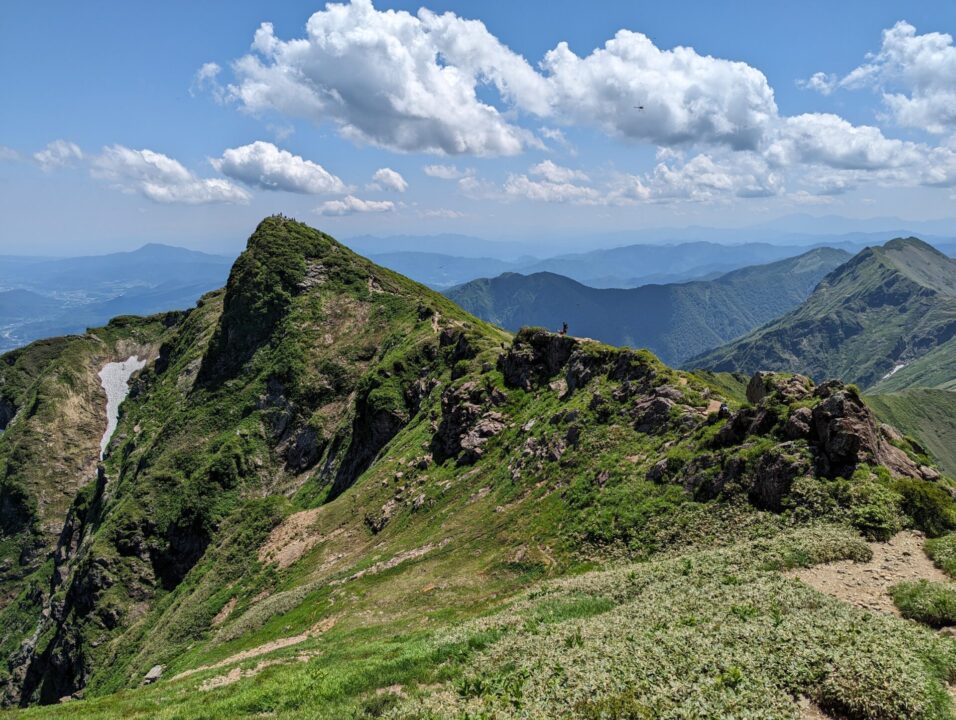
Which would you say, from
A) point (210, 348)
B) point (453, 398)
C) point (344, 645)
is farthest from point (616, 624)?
point (210, 348)

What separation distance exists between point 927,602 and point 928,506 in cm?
890

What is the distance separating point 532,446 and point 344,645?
83.2 feet

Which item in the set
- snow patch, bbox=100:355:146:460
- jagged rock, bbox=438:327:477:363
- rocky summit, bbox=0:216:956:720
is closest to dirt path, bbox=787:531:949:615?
rocky summit, bbox=0:216:956:720

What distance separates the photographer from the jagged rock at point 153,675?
4725cm

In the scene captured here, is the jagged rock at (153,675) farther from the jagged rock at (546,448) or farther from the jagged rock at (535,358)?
the jagged rock at (535,358)

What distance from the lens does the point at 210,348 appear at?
400 ft

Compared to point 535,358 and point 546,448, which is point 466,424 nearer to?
point 535,358

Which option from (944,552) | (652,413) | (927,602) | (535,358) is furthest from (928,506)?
(535,358)

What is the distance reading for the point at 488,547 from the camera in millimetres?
39656

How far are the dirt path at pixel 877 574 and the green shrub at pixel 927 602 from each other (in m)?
0.40

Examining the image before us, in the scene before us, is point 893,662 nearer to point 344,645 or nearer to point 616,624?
point 616,624

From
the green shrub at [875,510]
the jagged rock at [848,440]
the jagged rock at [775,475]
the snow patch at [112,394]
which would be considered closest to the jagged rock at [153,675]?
the jagged rock at [775,475]

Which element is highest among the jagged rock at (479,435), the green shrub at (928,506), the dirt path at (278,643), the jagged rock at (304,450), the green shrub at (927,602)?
the green shrub at (928,506)

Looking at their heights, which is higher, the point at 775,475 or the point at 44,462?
the point at 775,475
